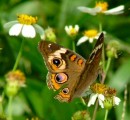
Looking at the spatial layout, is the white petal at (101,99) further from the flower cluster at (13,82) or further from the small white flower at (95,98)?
the flower cluster at (13,82)

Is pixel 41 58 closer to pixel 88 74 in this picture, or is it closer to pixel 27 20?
pixel 27 20

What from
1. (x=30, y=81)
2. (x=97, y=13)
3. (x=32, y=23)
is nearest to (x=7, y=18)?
(x=30, y=81)

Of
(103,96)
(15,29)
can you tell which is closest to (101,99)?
(103,96)

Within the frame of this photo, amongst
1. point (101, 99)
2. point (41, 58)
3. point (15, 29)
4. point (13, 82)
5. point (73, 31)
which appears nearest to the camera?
point (13, 82)

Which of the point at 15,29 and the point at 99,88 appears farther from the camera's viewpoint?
the point at 15,29

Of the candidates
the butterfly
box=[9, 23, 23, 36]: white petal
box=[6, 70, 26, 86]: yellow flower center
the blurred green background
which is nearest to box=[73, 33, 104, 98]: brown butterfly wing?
the butterfly

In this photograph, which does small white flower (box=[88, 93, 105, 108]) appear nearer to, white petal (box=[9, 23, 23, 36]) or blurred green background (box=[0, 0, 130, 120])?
blurred green background (box=[0, 0, 130, 120])

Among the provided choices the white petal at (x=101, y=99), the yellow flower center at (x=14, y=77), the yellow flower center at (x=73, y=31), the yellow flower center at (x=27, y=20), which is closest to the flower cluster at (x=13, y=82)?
the yellow flower center at (x=14, y=77)

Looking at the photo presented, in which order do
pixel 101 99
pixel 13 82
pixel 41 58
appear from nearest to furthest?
pixel 13 82 → pixel 101 99 → pixel 41 58
